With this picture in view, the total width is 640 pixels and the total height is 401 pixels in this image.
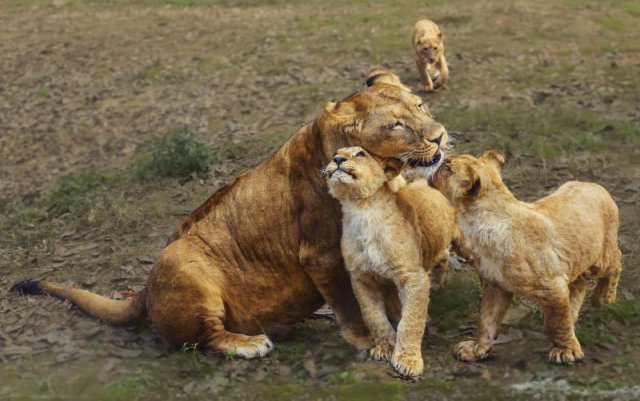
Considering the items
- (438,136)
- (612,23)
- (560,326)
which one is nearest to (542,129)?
(612,23)

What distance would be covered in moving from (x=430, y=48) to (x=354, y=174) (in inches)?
321

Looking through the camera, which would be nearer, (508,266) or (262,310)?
(508,266)

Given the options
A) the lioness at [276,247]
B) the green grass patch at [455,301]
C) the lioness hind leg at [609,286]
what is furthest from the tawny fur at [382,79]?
the lioness hind leg at [609,286]

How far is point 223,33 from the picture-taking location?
692 inches

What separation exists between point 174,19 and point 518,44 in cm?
668

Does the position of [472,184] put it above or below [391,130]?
below

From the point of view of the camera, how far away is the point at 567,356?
21.2 ft

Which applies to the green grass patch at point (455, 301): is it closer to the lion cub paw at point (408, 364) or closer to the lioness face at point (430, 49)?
the lion cub paw at point (408, 364)

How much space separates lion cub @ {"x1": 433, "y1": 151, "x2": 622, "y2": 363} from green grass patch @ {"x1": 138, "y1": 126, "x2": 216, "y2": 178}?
18.1 feet

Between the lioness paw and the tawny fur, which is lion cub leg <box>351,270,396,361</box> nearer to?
the lioness paw

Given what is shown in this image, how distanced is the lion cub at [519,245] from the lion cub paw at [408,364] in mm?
360

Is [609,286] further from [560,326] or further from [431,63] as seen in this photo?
[431,63]

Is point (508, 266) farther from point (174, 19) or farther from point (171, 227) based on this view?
point (174, 19)

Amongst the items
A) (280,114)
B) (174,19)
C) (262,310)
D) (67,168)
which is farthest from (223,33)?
(262,310)
